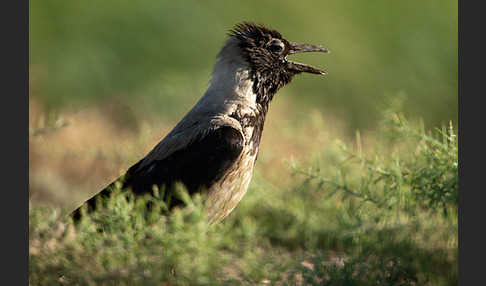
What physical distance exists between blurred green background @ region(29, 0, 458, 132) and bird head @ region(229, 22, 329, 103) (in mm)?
2445

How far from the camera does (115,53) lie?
7.19m

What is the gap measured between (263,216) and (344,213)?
127cm

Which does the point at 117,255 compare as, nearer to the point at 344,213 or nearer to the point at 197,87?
the point at 344,213

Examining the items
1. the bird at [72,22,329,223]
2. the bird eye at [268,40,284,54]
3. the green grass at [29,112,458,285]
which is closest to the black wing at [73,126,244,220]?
the bird at [72,22,329,223]

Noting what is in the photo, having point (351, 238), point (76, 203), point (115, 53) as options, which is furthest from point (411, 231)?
point (115, 53)

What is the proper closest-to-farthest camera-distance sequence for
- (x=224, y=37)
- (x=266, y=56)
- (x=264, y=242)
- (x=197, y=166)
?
(x=264, y=242) < (x=197, y=166) < (x=266, y=56) < (x=224, y=37)

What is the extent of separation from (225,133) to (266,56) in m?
0.72

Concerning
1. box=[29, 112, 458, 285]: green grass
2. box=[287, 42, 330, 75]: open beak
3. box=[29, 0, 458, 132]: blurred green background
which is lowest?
box=[29, 112, 458, 285]: green grass

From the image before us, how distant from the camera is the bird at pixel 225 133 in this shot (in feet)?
11.2

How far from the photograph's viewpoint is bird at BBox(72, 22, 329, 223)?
135 inches

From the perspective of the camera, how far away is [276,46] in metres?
3.98

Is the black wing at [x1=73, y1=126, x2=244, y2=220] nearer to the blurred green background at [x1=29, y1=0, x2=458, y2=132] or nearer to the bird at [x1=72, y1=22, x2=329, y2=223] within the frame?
the bird at [x1=72, y1=22, x2=329, y2=223]

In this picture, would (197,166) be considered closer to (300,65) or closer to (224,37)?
(300,65)

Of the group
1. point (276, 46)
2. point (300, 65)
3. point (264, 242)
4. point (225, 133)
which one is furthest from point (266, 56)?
point (264, 242)
